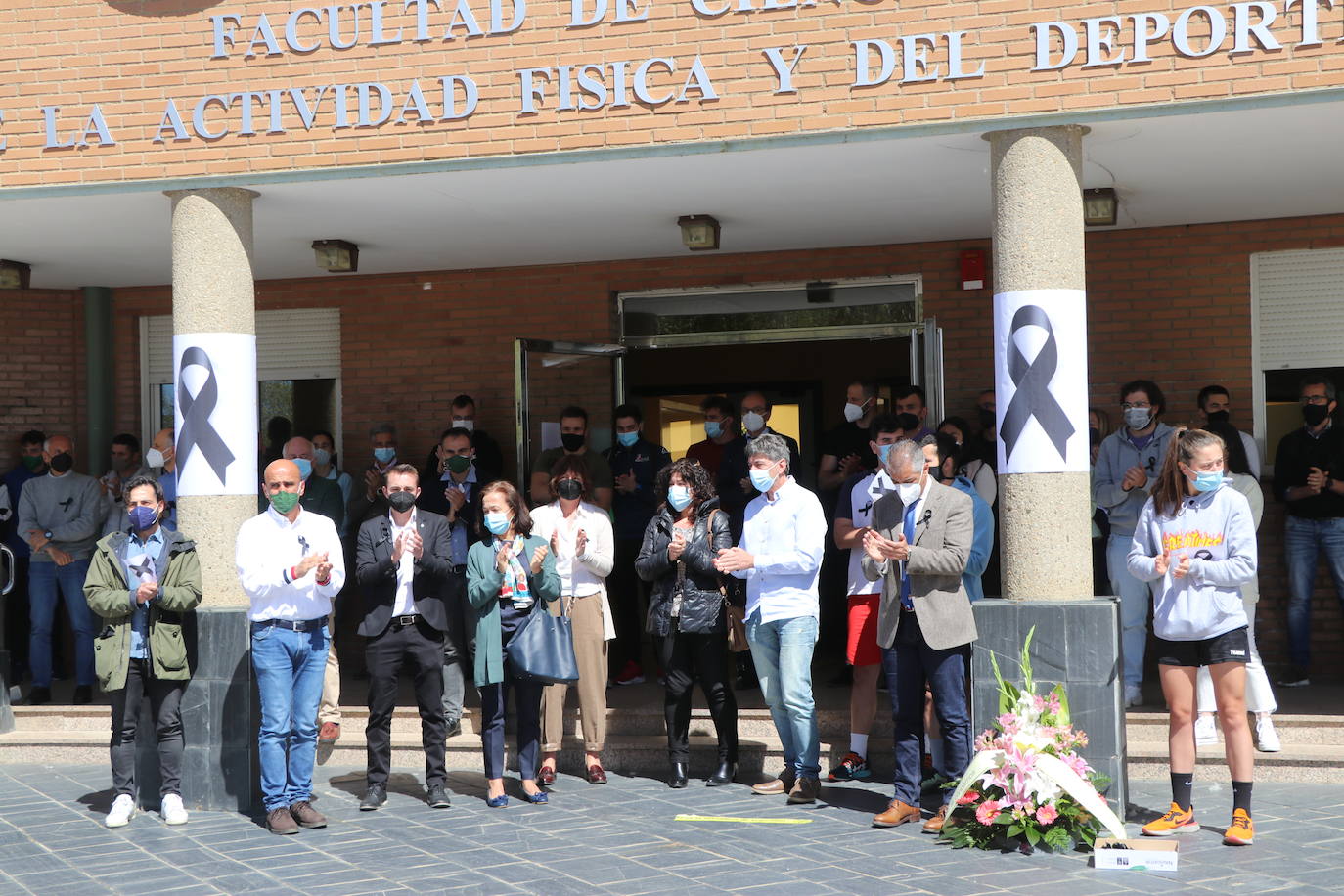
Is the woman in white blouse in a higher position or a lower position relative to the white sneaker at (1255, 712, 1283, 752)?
higher

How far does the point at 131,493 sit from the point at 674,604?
9.54 ft

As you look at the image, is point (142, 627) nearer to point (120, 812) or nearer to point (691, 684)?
point (120, 812)

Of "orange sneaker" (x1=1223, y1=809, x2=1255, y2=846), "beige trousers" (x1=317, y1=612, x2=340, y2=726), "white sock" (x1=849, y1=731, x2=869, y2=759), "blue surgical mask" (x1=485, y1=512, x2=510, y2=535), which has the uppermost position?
"blue surgical mask" (x1=485, y1=512, x2=510, y2=535)

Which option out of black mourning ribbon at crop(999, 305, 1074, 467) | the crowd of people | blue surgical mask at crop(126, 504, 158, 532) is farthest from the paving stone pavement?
black mourning ribbon at crop(999, 305, 1074, 467)

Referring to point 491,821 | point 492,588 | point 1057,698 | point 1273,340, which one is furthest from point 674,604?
point 1273,340

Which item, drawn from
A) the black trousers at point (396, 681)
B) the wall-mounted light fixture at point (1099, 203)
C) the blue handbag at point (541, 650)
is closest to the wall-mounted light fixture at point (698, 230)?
the wall-mounted light fixture at point (1099, 203)

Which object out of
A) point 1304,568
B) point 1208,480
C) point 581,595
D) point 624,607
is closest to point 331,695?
point 581,595

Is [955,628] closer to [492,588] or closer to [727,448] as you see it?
[492,588]

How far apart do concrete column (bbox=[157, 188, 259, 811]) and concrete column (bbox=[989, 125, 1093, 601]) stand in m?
4.16

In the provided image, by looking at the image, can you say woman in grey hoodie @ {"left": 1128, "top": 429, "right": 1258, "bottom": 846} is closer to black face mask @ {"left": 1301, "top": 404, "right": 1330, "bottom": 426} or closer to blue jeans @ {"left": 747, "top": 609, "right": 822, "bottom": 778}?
blue jeans @ {"left": 747, "top": 609, "right": 822, "bottom": 778}

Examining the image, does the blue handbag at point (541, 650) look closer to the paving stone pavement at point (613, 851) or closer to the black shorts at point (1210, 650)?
the paving stone pavement at point (613, 851)

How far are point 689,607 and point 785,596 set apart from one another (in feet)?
2.15

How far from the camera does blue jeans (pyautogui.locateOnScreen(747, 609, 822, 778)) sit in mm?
7301

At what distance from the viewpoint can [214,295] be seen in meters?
8.02
